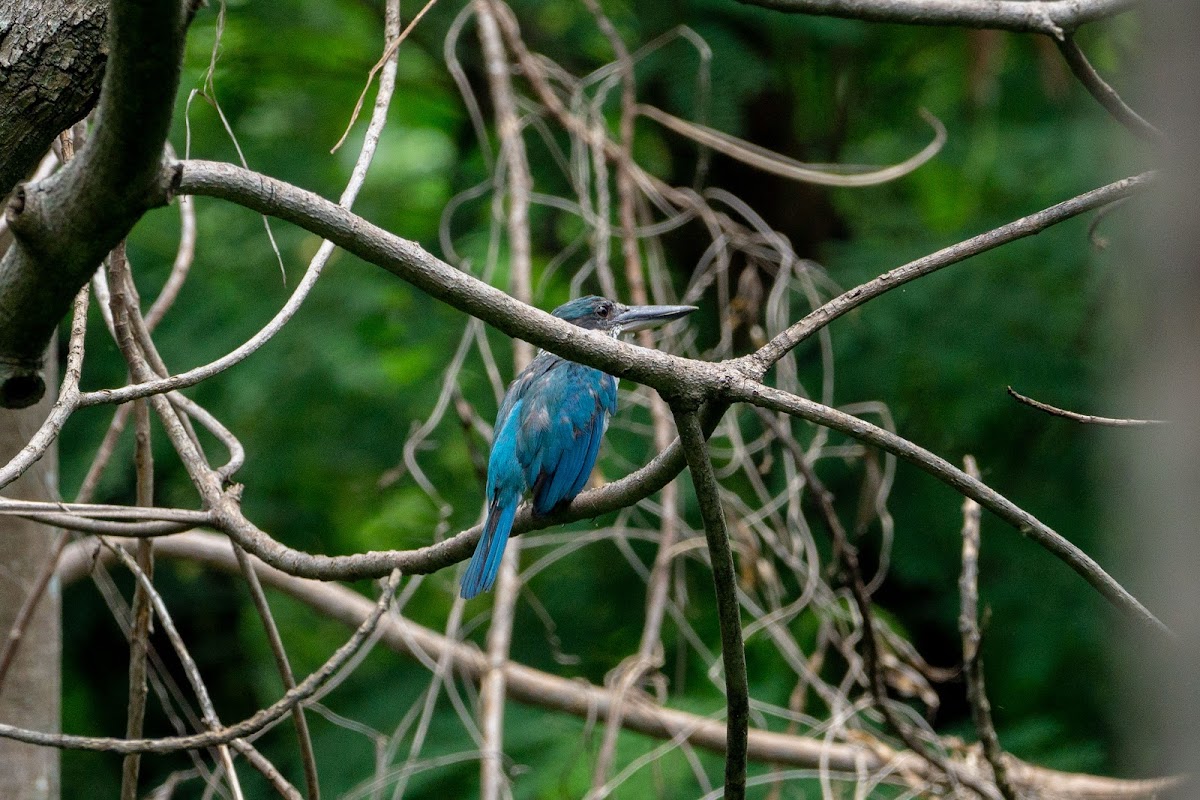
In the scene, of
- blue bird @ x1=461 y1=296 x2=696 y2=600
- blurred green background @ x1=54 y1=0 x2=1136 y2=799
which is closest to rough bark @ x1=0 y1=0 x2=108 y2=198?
blue bird @ x1=461 y1=296 x2=696 y2=600

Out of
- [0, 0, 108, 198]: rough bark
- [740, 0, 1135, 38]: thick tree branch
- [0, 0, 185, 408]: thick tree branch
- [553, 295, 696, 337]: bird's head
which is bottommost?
[0, 0, 185, 408]: thick tree branch

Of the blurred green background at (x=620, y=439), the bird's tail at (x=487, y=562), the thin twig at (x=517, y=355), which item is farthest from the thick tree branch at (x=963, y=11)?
the blurred green background at (x=620, y=439)

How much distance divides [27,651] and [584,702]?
201 cm

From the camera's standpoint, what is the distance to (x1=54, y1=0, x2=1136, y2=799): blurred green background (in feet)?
17.1

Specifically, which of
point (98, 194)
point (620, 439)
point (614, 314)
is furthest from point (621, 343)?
point (620, 439)

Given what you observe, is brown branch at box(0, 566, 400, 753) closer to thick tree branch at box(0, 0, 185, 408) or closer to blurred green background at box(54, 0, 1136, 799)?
thick tree branch at box(0, 0, 185, 408)

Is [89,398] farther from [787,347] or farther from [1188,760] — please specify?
[1188,760]

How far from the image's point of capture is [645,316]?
3.85 m

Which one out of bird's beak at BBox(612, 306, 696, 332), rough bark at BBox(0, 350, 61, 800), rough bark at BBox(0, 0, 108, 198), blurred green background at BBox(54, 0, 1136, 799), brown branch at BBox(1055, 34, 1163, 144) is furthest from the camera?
blurred green background at BBox(54, 0, 1136, 799)

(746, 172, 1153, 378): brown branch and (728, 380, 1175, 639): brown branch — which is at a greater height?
(746, 172, 1153, 378): brown branch

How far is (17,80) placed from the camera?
190 cm

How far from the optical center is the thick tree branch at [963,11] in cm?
271

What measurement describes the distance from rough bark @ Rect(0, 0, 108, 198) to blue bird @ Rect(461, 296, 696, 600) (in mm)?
1595

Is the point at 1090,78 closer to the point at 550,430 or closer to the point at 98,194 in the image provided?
the point at 550,430
